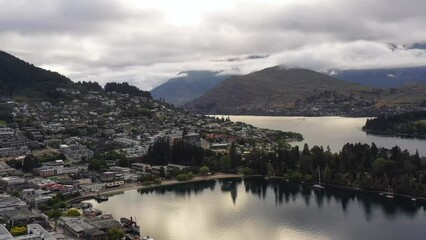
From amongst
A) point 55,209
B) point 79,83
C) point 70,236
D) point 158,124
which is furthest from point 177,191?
point 79,83

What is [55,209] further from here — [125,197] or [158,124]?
[158,124]

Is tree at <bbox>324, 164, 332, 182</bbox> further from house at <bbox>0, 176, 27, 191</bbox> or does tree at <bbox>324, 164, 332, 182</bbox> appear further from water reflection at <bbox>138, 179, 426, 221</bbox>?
house at <bbox>0, 176, 27, 191</bbox>

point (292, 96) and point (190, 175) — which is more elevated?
point (292, 96)

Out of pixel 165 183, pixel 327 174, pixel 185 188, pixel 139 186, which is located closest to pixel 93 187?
pixel 139 186

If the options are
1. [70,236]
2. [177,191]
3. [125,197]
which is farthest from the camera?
[177,191]

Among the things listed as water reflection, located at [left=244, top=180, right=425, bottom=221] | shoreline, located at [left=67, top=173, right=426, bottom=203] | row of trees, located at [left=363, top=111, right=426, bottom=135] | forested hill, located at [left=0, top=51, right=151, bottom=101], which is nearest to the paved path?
shoreline, located at [left=67, top=173, right=426, bottom=203]

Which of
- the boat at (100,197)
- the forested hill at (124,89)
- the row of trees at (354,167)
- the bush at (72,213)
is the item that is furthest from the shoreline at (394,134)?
the bush at (72,213)

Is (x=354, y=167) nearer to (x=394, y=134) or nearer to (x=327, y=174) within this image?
(x=327, y=174)
